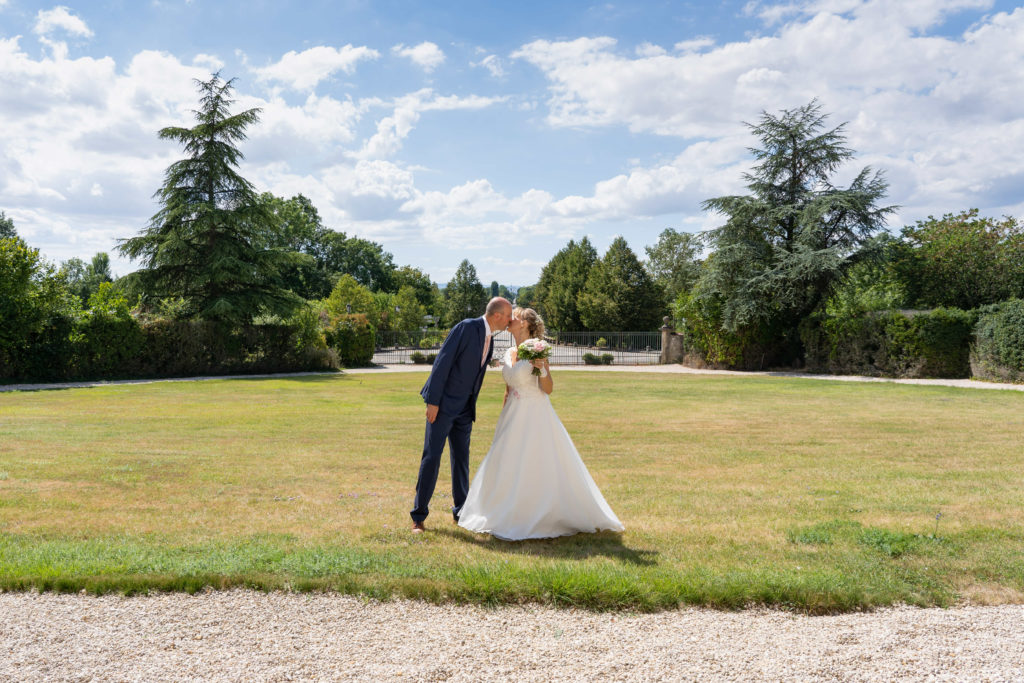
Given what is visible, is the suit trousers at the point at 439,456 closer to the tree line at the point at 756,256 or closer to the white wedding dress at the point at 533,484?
the white wedding dress at the point at 533,484

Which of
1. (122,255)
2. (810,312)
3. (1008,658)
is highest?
(122,255)

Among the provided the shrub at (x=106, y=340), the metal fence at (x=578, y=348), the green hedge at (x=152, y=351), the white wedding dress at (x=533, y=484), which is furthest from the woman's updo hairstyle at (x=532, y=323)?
the metal fence at (x=578, y=348)

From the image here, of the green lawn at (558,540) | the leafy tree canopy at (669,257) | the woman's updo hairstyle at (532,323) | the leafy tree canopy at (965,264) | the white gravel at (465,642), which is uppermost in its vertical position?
the leafy tree canopy at (669,257)

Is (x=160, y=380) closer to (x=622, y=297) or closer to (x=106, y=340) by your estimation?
(x=106, y=340)

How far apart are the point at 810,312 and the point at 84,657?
109ft

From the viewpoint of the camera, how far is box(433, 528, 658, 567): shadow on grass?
5336 mm

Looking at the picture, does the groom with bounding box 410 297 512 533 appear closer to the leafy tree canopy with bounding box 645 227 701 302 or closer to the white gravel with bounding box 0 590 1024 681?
the white gravel with bounding box 0 590 1024 681

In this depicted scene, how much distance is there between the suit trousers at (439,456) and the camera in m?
6.06

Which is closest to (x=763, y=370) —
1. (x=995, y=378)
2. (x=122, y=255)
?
(x=995, y=378)

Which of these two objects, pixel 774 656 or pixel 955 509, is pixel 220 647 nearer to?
pixel 774 656

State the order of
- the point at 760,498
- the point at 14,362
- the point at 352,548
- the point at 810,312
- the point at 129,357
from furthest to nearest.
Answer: the point at 810,312, the point at 129,357, the point at 14,362, the point at 760,498, the point at 352,548

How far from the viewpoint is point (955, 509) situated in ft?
22.4

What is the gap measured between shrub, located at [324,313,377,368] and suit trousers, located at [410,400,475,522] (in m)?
28.8

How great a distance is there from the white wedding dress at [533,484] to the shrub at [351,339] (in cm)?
2925
